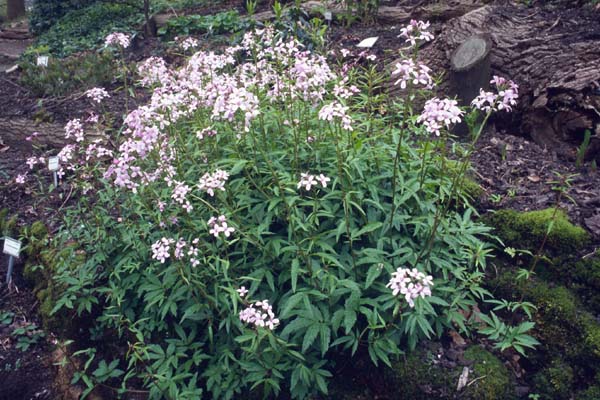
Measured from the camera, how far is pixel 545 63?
16.2 feet

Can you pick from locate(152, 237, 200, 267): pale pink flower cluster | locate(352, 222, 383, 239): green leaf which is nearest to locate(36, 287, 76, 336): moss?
locate(152, 237, 200, 267): pale pink flower cluster

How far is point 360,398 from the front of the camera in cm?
321

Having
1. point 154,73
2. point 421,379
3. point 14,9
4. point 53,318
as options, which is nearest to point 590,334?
point 421,379

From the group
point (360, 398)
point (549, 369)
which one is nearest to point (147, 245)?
point (360, 398)

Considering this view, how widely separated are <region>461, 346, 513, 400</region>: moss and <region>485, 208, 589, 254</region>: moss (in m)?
0.94

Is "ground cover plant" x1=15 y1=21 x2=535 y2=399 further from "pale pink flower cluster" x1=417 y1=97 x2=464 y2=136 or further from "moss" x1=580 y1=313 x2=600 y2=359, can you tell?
"moss" x1=580 y1=313 x2=600 y2=359

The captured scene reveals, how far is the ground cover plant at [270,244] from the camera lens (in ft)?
9.65

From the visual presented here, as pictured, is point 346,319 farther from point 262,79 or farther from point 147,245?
point 262,79

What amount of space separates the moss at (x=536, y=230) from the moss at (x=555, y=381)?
0.83 metres

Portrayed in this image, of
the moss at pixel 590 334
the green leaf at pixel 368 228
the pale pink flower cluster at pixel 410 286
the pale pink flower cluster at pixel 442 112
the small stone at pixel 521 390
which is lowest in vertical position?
the small stone at pixel 521 390

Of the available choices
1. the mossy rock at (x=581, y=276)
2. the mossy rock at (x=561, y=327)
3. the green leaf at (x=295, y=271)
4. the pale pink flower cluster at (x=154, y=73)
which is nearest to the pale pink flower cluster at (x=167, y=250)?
the green leaf at (x=295, y=271)

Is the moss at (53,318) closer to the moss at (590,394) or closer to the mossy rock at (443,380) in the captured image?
the mossy rock at (443,380)

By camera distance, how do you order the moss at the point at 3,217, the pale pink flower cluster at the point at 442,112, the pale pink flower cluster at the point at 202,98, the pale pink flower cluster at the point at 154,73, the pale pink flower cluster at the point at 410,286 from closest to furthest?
the pale pink flower cluster at the point at 410,286 → the pale pink flower cluster at the point at 442,112 → the pale pink flower cluster at the point at 202,98 → the pale pink flower cluster at the point at 154,73 → the moss at the point at 3,217

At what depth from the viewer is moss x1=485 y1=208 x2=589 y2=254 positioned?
3.63 m
